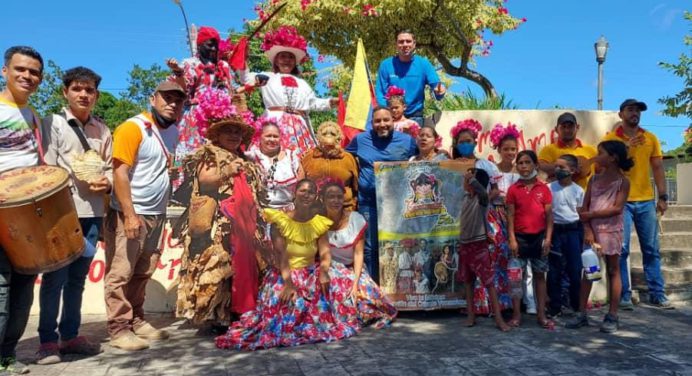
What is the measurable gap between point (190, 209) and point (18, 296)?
1.46m

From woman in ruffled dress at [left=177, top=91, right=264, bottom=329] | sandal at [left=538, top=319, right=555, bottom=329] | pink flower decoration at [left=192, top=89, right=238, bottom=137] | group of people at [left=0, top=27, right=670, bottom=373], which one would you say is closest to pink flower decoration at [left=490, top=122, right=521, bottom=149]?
group of people at [left=0, top=27, right=670, bottom=373]

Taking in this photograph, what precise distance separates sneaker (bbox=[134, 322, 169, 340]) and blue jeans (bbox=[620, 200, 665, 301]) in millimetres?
4726

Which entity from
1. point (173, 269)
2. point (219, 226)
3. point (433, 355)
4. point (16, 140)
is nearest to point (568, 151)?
point (433, 355)

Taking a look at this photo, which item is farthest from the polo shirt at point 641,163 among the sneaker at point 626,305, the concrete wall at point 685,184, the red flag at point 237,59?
the concrete wall at point 685,184

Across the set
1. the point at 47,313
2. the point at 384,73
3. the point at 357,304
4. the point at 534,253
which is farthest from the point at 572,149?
the point at 47,313

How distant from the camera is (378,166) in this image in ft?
17.5

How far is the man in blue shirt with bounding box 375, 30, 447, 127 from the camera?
21.5ft

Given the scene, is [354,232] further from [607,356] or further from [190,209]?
[607,356]

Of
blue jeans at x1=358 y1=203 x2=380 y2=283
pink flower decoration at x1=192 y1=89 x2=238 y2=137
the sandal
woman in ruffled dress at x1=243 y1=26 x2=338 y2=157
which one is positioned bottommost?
the sandal

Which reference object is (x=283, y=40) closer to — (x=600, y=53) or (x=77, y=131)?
(x=77, y=131)

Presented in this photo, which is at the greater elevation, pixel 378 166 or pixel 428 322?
pixel 378 166

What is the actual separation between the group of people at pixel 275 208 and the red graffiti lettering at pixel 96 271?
1.08 m

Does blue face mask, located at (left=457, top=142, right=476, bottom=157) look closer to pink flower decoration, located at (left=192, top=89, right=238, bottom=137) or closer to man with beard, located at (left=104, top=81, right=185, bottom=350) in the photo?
pink flower decoration, located at (left=192, top=89, right=238, bottom=137)

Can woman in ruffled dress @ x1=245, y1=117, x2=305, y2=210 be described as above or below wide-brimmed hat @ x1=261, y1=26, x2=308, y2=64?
below
